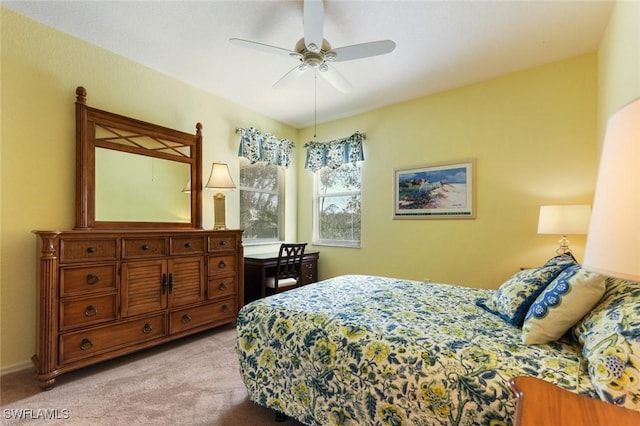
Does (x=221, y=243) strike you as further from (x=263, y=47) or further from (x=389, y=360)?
(x=389, y=360)

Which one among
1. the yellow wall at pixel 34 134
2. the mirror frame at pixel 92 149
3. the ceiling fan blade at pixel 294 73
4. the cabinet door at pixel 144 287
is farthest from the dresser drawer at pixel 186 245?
the ceiling fan blade at pixel 294 73

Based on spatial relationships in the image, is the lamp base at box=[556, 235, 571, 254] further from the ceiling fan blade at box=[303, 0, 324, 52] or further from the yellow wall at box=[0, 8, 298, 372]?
the yellow wall at box=[0, 8, 298, 372]

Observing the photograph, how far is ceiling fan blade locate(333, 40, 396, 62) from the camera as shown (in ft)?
6.74

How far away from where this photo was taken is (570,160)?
278 centimetres

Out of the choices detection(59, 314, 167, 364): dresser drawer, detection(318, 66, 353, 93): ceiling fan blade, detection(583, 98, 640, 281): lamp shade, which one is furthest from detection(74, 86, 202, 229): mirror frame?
detection(583, 98, 640, 281): lamp shade

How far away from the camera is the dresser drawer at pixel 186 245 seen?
274 cm

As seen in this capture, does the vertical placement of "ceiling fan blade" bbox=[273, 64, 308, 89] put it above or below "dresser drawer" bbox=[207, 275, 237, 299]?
above

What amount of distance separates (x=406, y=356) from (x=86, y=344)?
229cm

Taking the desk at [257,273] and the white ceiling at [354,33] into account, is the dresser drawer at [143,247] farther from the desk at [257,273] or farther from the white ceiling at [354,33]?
the white ceiling at [354,33]

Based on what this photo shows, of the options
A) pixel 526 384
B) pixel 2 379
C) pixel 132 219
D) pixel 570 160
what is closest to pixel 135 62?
pixel 132 219

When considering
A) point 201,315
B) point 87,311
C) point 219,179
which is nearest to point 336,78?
point 219,179

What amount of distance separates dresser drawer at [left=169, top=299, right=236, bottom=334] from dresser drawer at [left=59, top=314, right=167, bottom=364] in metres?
0.10

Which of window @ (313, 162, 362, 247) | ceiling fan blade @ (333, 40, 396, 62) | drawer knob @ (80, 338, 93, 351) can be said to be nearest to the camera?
ceiling fan blade @ (333, 40, 396, 62)

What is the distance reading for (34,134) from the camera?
7.68 feet
